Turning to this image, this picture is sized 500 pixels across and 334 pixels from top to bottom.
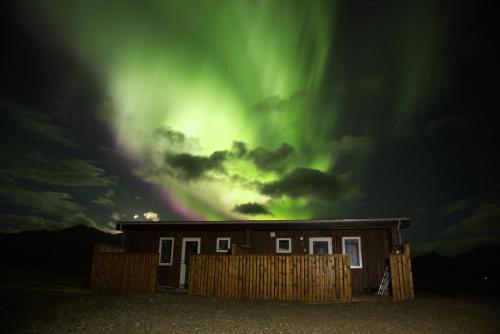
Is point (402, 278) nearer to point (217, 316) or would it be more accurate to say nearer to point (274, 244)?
point (274, 244)

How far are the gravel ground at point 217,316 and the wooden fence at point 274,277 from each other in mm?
1087

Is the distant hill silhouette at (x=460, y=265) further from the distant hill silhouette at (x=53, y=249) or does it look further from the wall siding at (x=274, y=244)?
the distant hill silhouette at (x=53, y=249)

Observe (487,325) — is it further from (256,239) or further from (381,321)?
(256,239)

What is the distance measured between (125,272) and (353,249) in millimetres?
10398

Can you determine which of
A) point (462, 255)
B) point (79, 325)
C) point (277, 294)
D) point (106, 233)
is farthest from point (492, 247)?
point (79, 325)

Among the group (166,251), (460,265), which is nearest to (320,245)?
(166,251)

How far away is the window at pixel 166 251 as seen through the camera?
19062 millimetres

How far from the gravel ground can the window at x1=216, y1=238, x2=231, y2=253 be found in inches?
268

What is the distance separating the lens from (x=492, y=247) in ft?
370

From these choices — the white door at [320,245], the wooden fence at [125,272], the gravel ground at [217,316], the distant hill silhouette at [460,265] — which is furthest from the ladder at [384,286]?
the distant hill silhouette at [460,265]

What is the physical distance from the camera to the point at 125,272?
47.6 ft

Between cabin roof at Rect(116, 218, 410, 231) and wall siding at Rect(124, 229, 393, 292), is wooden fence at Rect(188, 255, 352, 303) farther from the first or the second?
wall siding at Rect(124, 229, 393, 292)

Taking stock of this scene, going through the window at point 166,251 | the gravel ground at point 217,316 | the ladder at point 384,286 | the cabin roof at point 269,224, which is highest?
the cabin roof at point 269,224

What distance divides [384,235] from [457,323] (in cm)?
849
